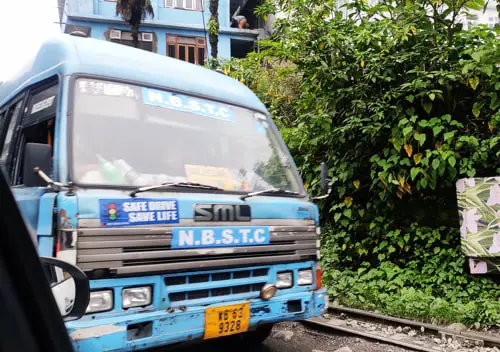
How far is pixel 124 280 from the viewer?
2.75 meters

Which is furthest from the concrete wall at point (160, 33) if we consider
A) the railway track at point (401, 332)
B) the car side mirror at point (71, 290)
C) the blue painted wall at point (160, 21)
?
the car side mirror at point (71, 290)

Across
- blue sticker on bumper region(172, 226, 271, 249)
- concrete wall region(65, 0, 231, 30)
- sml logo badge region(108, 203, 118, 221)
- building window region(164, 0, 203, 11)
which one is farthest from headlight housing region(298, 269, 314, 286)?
building window region(164, 0, 203, 11)

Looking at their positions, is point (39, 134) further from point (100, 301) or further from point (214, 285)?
point (214, 285)

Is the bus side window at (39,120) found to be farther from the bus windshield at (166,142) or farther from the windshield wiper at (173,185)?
the windshield wiper at (173,185)

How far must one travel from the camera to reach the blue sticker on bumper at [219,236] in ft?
9.69

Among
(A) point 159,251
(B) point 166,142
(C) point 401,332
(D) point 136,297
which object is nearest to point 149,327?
(D) point 136,297

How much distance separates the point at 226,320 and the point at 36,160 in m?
1.62

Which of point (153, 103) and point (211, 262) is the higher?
point (153, 103)

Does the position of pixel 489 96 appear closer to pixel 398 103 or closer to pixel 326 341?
pixel 398 103

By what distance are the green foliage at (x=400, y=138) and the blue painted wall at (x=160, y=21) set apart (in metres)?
14.2

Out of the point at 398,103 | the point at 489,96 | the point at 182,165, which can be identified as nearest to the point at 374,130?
the point at 398,103

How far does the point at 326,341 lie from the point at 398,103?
3266 mm

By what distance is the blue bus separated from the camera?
2.70 m

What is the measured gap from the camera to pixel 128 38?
20.9 meters
